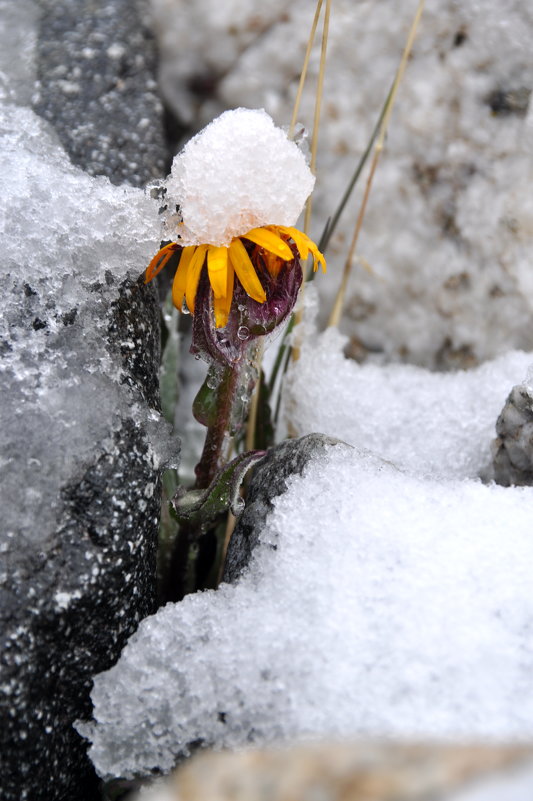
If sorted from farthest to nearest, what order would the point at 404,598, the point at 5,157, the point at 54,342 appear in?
1. the point at 5,157
2. the point at 54,342
3. the point at 404,598

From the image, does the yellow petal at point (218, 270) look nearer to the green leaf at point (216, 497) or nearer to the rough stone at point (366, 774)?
the green leaf at point (216, 497)

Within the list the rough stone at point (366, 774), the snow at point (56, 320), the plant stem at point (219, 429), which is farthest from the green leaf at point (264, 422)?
the rough stone at point (366, 774)

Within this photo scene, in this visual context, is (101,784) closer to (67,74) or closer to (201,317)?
(201,317)

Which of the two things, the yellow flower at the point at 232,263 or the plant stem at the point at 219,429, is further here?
the plant stem at the point at 219,429

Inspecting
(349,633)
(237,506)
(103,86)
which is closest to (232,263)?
(237,506)

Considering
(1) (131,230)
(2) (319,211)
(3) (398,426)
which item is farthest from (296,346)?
(1) (131,230)
